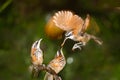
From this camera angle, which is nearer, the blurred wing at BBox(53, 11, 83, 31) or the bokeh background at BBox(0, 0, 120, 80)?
the blurred wing at BBox(53, 11, 83, 31)

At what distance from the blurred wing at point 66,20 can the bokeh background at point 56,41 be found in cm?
24

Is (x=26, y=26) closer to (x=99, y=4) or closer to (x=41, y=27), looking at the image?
(x=41, y=27)

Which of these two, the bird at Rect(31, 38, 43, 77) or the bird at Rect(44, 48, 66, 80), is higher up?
the bird at Rect(31, 38, 43, 77)

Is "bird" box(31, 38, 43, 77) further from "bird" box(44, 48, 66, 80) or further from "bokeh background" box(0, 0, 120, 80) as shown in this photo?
"bokeh background" box(0, 0, 120, 80)

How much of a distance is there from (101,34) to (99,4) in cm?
8

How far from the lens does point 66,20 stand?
0.84m

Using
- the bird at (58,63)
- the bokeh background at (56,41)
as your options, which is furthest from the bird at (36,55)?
the bokeh background at (56,41)

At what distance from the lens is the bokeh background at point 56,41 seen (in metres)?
1.12

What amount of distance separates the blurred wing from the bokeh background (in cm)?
24

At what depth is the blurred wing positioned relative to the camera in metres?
0.84

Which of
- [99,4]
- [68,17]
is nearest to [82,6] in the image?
[99,4]

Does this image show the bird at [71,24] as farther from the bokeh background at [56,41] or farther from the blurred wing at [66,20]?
the bokeh background at [56,41]

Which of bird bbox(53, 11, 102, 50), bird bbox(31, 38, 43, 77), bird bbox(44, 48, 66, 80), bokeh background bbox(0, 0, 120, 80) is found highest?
bokeh background bbox(0, 0, 120, 80)

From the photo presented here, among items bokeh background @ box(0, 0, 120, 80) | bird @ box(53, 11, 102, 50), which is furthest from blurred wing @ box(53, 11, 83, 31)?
bokeh background @ box(0, 0, 120, 80)
